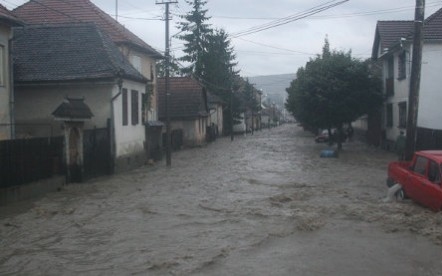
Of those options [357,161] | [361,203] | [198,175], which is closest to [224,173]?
[198,175]

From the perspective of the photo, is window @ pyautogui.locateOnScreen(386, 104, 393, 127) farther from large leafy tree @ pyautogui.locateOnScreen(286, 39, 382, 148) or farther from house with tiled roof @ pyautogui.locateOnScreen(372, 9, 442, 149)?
large leafy tree @ pyautogui.locateOnScreen(286, 39, 382, 148)

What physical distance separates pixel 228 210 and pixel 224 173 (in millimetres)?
10474

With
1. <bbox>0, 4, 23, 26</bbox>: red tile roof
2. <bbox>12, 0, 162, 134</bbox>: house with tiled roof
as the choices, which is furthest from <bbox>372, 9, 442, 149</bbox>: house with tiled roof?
<bbox>0, 4, 23, 26</bbox>: red tile roof

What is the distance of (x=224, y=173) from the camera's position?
2542 centimetres

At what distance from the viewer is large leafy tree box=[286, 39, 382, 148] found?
36438 millimetres

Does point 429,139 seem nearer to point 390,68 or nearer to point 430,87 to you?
point 430,87

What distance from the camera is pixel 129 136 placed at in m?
27.3

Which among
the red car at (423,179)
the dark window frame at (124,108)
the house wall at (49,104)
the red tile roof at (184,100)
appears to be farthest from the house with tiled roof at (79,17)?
the red car at (423,179)

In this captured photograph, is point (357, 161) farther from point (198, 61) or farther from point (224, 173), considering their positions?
point (198, 61)

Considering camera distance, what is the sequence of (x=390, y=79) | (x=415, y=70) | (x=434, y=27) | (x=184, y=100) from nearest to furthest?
(x=415, y=70) < (x=434, y=27) < (x=390, y=79) < (x=184, y=100)

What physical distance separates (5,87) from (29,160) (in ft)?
15.6

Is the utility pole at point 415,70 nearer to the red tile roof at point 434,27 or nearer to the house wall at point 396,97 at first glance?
the red tile roof at point 434,27

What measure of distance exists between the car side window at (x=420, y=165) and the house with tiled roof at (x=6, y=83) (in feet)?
47.0

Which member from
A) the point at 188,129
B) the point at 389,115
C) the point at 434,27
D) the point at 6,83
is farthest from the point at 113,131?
the point at 188,129
